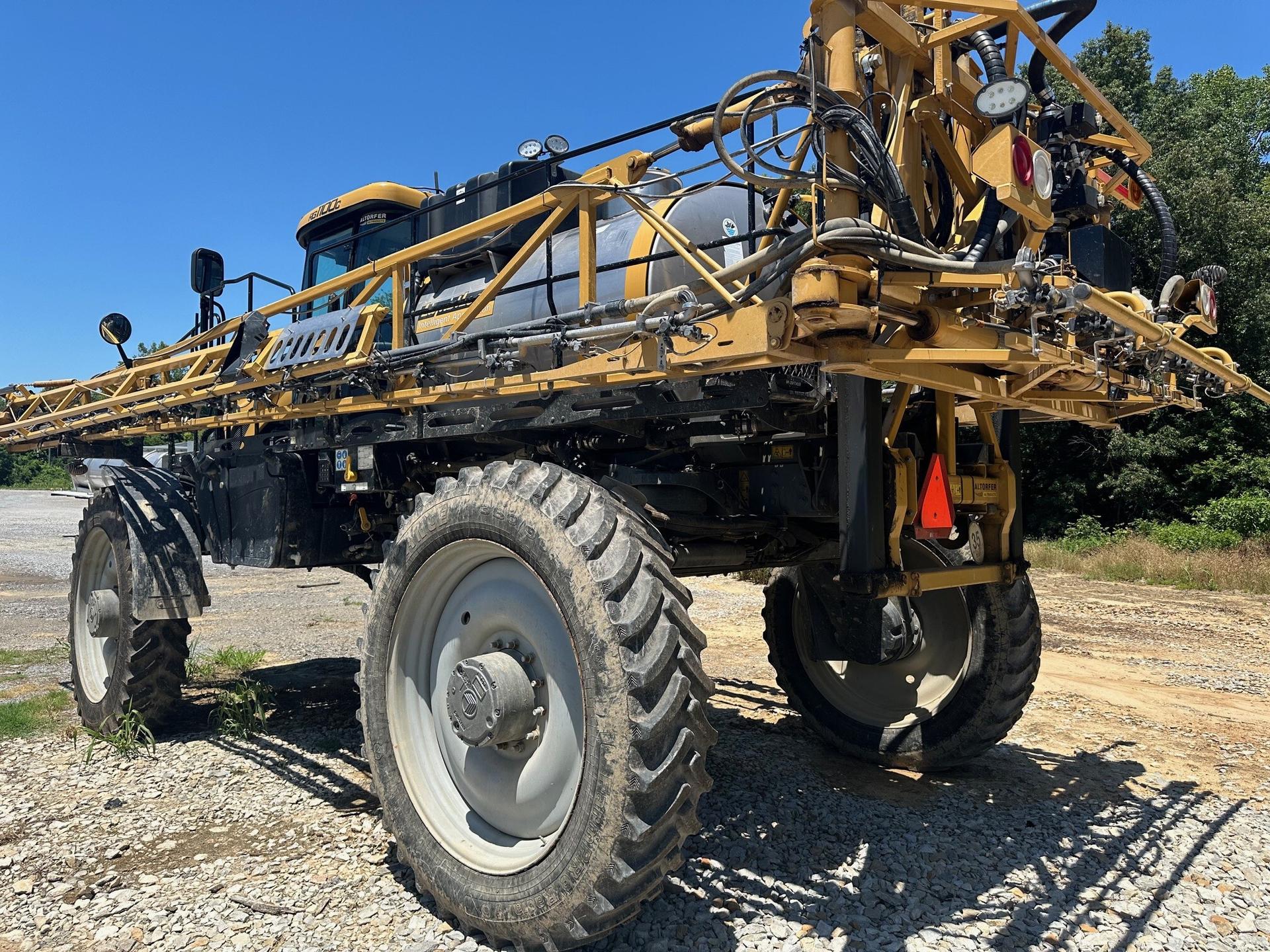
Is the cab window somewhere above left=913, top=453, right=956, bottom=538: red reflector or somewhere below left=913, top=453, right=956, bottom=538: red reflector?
above

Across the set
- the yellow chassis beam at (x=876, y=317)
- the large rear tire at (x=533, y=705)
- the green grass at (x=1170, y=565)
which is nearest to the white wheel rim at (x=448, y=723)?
the large rear tire at (x=533, y=705)

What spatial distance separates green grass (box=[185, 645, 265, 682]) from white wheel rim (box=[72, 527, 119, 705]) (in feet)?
3.25

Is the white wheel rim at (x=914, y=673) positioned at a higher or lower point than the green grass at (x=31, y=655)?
higher

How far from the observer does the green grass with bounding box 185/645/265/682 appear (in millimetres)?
7453

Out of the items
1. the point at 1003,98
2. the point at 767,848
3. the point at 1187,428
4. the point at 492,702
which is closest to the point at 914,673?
the point at 767,848

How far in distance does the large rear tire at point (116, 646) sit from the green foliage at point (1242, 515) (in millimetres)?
16978

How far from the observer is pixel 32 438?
7.32 meters

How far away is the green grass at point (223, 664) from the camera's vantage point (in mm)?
7453

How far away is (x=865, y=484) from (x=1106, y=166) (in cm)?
173

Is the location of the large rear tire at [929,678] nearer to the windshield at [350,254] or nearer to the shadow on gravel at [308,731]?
the shadow on gravel at [308,731]

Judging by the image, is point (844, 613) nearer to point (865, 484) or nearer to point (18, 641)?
point (865, 484)

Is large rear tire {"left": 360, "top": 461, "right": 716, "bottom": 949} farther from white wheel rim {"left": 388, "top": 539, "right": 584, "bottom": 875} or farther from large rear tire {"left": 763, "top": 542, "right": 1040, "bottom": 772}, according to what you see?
large rear tire {"left": 763, "top": 542, "right": 1040, "bottom": 772}

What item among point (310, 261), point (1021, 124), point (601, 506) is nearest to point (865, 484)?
point (601, 506)

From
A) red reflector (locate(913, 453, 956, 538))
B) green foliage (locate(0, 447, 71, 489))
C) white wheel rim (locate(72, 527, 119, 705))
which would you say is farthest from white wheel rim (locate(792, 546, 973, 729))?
green foliage (locate(0, 447, 71, 489))
